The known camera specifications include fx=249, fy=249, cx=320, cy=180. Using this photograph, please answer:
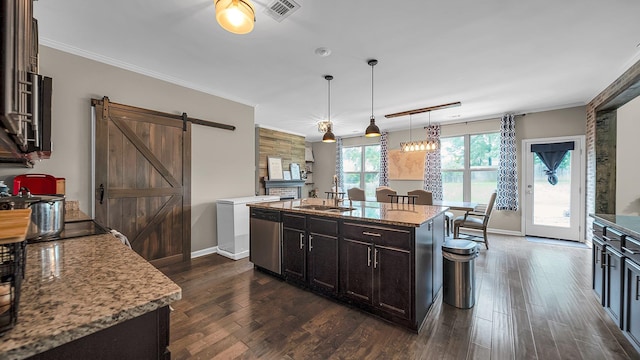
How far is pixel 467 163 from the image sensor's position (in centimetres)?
594

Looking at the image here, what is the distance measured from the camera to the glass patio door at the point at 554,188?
4.78 meters

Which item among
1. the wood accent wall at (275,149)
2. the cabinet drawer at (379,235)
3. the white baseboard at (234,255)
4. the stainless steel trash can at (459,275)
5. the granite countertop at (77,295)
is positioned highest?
the wood accent wall at (275,149)

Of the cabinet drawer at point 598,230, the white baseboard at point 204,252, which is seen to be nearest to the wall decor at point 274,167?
the white baseboard at point 204,252

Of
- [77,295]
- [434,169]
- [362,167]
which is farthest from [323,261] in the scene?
[362,167]

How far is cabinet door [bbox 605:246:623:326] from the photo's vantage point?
195cm

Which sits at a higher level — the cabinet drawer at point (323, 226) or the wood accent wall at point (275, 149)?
the wood accent wall at point (275, 149)

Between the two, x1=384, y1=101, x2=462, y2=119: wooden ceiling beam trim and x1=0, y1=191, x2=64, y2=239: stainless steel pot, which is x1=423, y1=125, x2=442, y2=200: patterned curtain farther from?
x1=0, y1=191, x2=64, y2=239: stainless steel pot

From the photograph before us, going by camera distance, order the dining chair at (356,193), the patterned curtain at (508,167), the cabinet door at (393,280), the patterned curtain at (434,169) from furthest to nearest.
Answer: the patterned curtain at (434,169) < the dining chair at (356,193) < the patterned curtain at (508,167) < the cabinet door at (393,280)

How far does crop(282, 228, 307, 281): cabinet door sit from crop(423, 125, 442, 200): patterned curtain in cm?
455

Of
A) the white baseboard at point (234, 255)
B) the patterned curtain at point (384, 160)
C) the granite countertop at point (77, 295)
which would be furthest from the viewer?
the patterned curtain at point (384, 160)

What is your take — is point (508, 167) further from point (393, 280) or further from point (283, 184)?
point (283, 184)

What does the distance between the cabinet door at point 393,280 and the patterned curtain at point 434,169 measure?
4612 millimetres

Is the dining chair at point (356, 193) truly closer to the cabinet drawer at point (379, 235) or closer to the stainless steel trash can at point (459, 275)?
the stainless steel trash can at point (459, 275)

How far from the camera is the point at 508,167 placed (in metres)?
5.30
